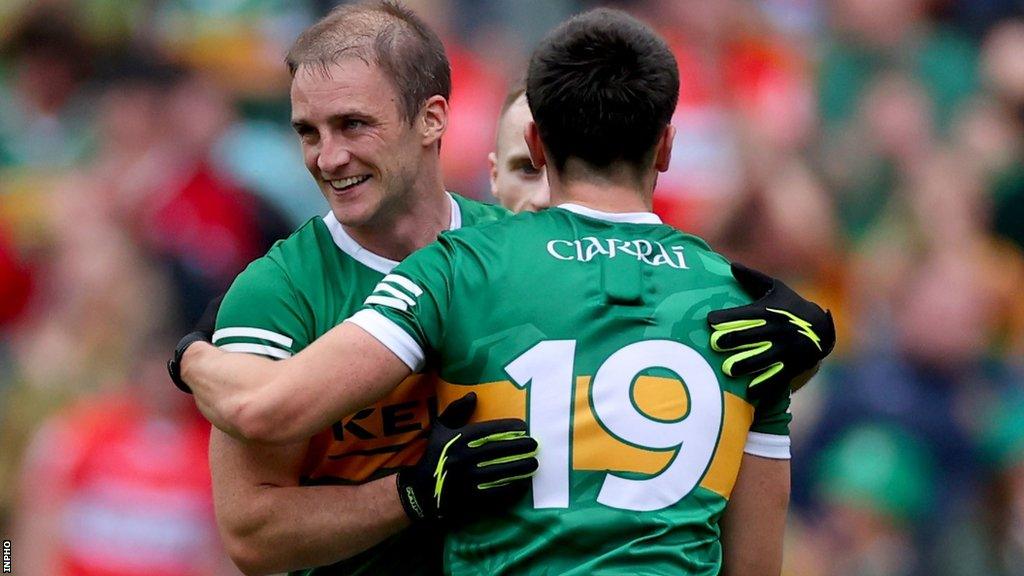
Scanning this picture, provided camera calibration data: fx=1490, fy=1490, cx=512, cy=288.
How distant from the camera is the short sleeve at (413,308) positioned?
300 centimetres

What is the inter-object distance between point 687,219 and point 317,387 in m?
4.60

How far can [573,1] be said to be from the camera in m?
7.79

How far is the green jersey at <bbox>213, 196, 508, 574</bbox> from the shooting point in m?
3.34

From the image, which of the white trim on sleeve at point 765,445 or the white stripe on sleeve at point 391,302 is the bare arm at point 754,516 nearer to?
the white trim on sleeve at point 765,445

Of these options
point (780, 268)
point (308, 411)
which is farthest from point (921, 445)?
point (308, 411)

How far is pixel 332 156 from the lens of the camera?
3.49 meters

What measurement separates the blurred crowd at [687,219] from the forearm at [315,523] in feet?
11.6

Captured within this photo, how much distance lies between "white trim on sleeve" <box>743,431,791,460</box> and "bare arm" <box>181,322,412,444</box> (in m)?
0.81

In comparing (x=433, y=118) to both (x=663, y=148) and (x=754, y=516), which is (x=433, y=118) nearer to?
(x=663, y=148)

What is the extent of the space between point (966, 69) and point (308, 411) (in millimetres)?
5964

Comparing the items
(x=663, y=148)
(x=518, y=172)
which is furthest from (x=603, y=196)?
(x=518, y=172)

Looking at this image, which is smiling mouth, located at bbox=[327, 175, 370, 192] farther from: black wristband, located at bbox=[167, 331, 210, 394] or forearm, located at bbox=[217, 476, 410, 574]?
forearm, located at bbox=[217, 476, 410, 574]

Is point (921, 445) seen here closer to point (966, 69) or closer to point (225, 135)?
point (966, 69)

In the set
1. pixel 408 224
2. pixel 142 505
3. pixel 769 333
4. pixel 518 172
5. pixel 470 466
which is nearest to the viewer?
pixel 470 466
